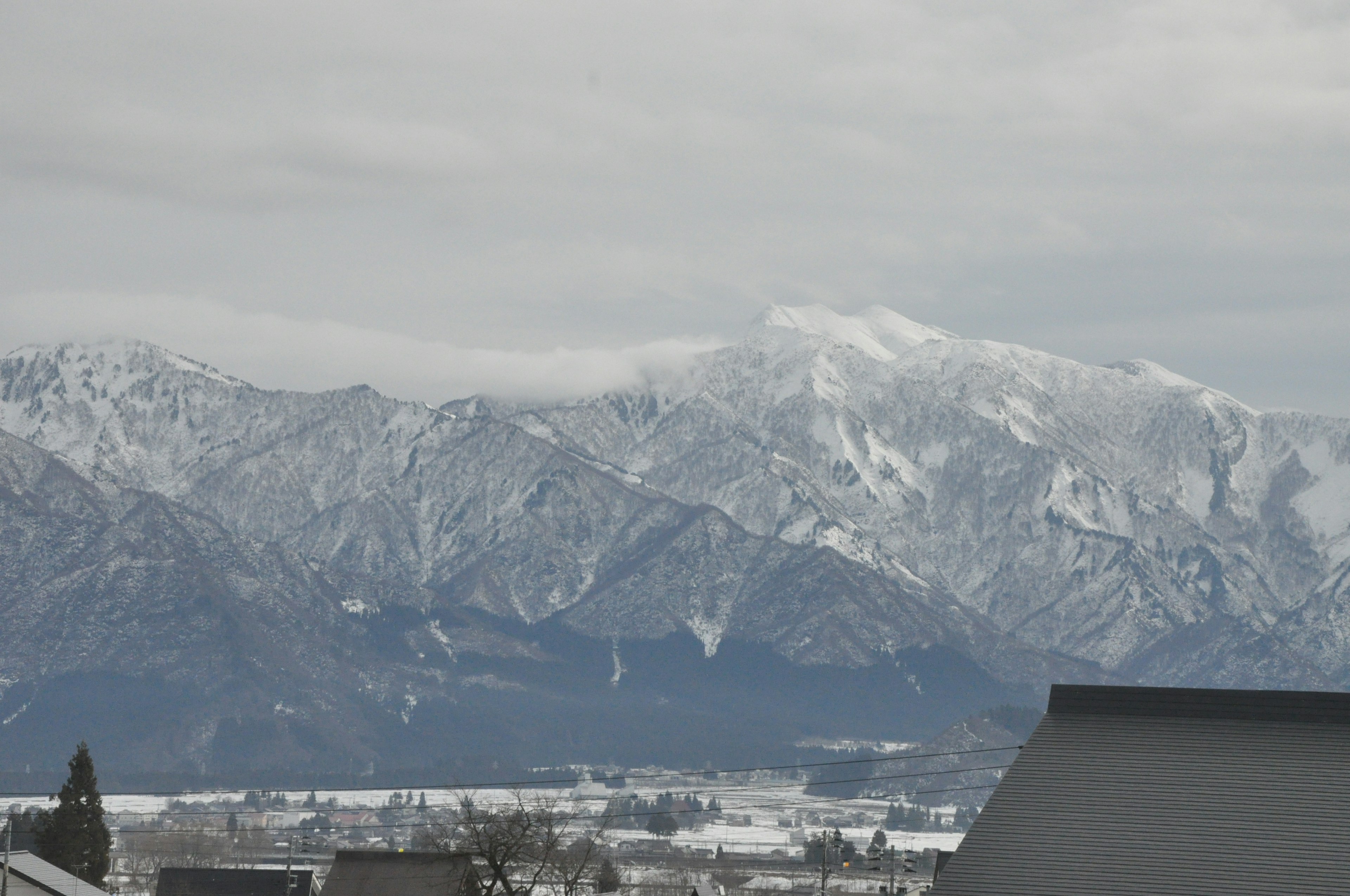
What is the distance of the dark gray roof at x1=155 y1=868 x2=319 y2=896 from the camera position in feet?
454

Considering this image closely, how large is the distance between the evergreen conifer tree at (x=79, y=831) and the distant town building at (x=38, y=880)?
1853 cm

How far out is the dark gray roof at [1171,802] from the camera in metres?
55.5

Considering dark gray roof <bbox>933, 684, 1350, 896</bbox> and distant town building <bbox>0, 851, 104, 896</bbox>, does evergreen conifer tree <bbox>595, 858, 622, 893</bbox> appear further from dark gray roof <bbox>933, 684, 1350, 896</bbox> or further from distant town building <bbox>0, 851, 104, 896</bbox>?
dark gray roof <bbox>933, 684, 1350, 896</bbox>

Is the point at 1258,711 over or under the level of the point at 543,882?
over

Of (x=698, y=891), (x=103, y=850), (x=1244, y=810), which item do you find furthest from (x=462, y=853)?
(x=103, y=850)

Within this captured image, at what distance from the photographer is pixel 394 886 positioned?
107 m

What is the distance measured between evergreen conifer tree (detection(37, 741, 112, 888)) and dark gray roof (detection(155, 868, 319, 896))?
17.4 metres

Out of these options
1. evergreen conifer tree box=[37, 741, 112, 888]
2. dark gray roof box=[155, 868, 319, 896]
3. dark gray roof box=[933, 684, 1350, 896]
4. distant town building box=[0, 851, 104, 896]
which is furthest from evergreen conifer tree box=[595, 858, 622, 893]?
dark gray roof box=[933, 684, 1350, 896]

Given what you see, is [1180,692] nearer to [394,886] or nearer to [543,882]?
[543,882]

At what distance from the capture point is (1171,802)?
191 ft

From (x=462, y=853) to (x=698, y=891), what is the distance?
46.8 m

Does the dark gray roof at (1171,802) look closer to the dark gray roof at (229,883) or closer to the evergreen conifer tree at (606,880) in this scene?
the dark gray roof at (229,883)

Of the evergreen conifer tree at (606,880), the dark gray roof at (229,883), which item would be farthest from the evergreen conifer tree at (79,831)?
the evergreen conifer tree at (606,880)

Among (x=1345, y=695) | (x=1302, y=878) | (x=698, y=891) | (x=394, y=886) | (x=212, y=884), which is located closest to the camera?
(x=1302, y=878)
